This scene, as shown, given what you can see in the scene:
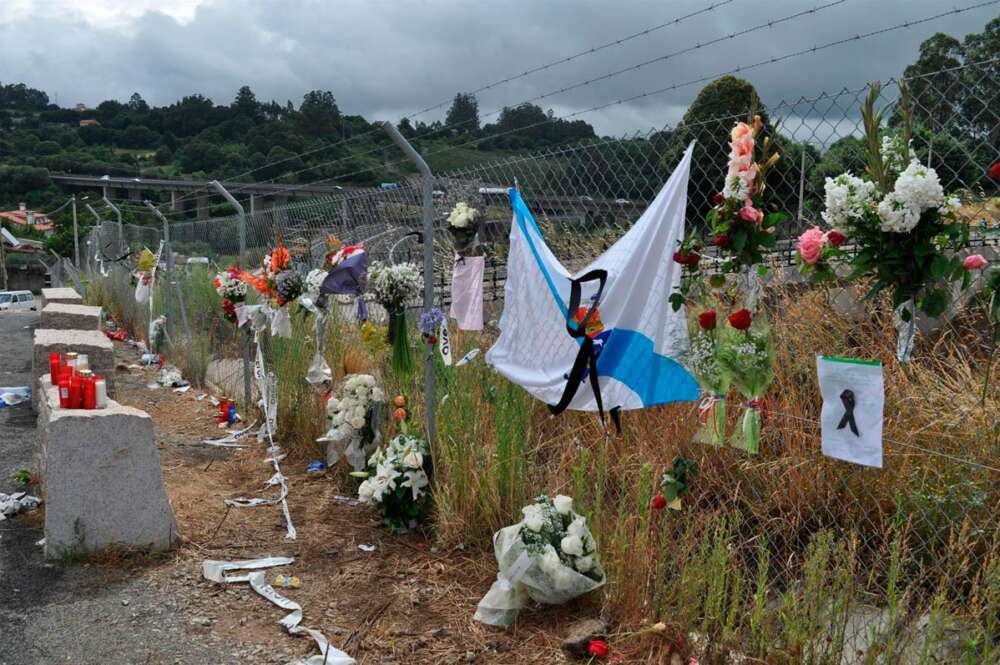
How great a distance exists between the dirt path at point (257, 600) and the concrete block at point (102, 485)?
0.41 ft

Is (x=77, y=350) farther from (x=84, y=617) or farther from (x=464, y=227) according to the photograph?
(x=464, y=227)

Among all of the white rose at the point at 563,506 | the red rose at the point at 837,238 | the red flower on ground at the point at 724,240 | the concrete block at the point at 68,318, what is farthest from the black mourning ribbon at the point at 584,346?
the concrete block at the point at 68,318

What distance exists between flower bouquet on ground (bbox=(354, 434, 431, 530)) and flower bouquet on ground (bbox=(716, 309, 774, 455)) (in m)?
2.05

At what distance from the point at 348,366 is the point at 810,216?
4041 mm

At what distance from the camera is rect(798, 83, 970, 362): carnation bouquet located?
2.33 m

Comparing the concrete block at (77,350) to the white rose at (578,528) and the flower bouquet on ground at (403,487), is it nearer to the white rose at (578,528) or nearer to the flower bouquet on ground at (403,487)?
the flower bouquet on ground at (403,487)

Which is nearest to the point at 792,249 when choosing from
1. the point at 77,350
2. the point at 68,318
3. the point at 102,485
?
the point at 102,485

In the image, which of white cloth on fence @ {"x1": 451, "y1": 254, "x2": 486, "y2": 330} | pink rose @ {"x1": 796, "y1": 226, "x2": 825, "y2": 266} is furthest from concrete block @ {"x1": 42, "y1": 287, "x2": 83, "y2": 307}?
pink rose @ {"x1": 796, "y1": 226, "x2": 825, "y2": 266}

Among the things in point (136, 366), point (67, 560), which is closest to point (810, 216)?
point (67, 560)

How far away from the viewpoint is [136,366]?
10.9m

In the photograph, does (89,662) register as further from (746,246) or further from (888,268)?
(888,268)

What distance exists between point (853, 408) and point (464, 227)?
2.38 metres

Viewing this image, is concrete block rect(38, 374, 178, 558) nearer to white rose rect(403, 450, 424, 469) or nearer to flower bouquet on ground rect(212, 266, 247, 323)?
white rose rect(403, 450, 424, 469)

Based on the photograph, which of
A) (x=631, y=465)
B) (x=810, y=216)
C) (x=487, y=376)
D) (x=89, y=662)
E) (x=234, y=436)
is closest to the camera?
(x=89, y=662)
